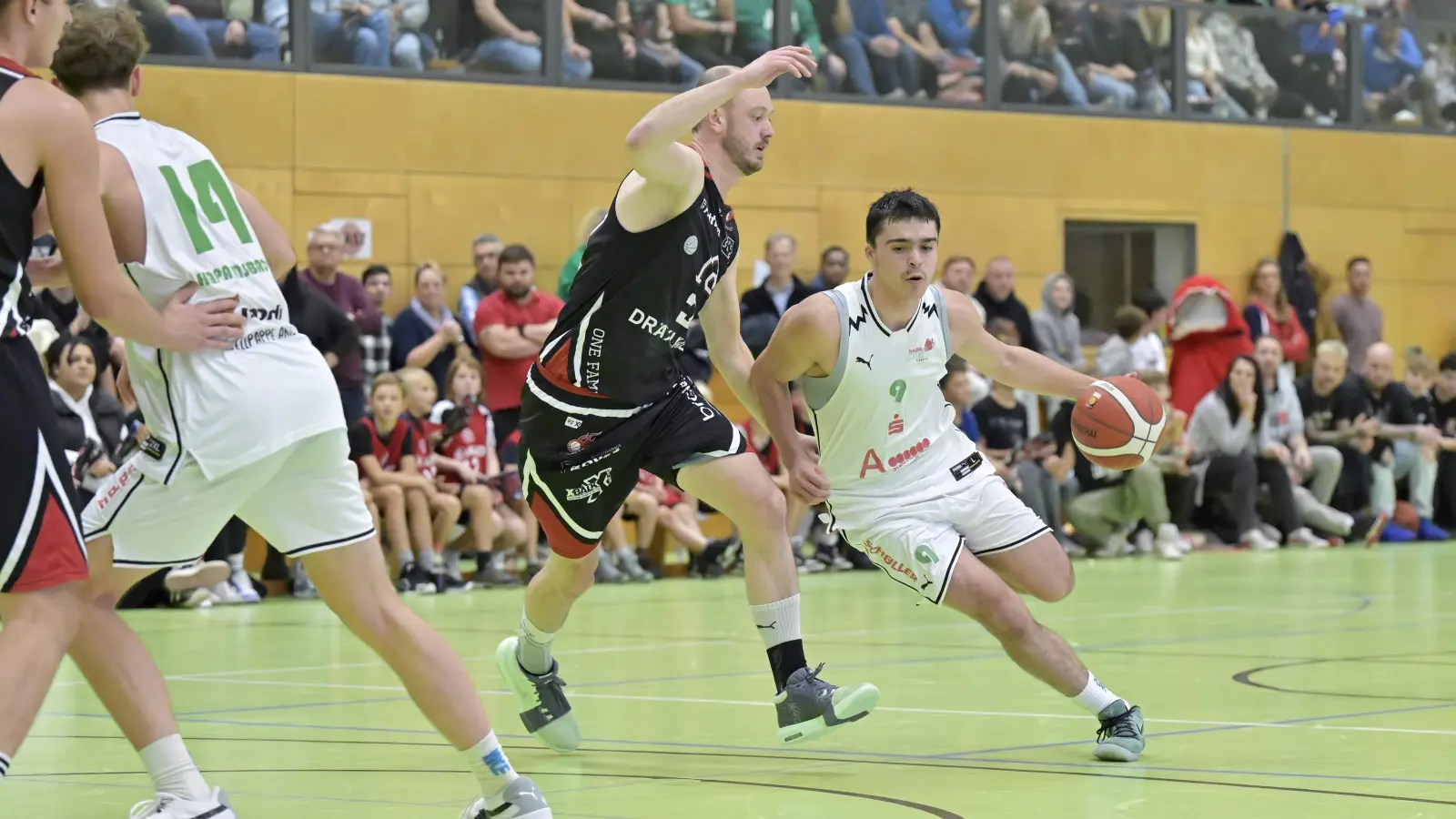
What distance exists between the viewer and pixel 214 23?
15.5m

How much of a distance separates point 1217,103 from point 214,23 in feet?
33.6

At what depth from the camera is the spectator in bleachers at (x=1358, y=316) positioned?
19.9 meters

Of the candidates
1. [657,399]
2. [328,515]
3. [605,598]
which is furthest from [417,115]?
[328,515]

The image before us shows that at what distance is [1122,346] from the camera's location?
17.5 m

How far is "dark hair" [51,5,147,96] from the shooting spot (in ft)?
Answer: 15.9

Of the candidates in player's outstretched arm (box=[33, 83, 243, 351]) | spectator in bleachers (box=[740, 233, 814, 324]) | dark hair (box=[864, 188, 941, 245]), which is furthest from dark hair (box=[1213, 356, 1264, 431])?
player's outstretched arm (box=[33, 83, 243, 351])

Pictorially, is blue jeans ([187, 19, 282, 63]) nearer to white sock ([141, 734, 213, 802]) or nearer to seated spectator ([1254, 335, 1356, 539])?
seated spectator ([1254, 335, 1356, 539])

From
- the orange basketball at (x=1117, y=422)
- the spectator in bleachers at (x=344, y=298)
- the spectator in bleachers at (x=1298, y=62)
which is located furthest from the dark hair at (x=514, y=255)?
the spectator in bleachers at (x=1298, y=62)

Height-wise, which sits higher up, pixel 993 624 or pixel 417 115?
pixel 417 115

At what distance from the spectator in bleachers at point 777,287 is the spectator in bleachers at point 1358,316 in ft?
22.2

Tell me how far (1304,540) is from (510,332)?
7338mm

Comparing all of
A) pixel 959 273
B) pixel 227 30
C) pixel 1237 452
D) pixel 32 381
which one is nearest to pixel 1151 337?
pixel 1237 452

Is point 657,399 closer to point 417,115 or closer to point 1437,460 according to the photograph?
point 417,115

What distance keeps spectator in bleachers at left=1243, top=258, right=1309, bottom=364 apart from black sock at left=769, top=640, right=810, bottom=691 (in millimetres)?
13196
